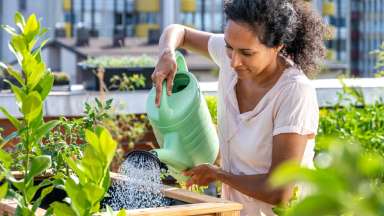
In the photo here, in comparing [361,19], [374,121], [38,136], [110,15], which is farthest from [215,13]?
[38,136]

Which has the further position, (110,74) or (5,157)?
(110,74)

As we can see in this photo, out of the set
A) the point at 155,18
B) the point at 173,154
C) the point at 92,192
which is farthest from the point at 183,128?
the point at 155,18

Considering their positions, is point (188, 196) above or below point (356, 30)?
above

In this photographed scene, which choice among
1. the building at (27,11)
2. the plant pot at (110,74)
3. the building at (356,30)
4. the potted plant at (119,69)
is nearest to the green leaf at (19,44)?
the plant pot at (110,74)

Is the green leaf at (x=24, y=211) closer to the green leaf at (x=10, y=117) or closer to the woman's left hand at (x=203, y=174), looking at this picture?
the green leaf at (x=10, y=117)

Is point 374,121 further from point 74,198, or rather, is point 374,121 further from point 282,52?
point 74,198

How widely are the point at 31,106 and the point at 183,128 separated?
0.88m

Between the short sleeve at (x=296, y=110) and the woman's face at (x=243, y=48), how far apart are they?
0.26ft

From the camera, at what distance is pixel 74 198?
0.70 metres

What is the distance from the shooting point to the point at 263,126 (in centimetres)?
164

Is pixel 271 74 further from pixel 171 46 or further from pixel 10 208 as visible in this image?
pixel 10 208

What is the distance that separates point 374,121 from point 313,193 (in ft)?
8.07

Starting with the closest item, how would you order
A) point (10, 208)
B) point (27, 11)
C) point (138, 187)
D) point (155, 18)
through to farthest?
point (10, 208), point (138, 187), point (27, 11), point (155, 18)

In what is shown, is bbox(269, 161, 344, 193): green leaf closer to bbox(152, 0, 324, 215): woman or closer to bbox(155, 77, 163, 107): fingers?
bbox(152, 0, 324, 215): woman
